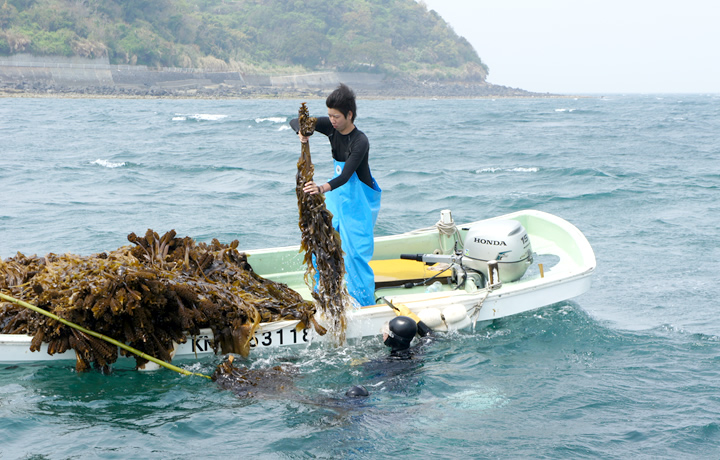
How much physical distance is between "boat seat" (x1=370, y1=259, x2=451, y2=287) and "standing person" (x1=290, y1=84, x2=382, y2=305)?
1044 millimetres

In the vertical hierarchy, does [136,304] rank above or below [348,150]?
below

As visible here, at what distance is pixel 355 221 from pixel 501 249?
1.82 m

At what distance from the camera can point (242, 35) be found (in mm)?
156750

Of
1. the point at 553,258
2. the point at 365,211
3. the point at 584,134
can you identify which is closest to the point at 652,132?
the point at 584,134

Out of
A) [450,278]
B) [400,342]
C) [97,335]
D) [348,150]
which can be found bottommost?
[400,342]

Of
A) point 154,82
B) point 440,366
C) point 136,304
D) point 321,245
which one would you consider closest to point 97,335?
point 136,304

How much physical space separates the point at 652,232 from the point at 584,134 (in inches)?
1155

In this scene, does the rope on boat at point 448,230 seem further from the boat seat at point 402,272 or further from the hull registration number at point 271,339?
the hull registration number at point 271,339

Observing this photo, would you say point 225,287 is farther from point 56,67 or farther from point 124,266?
point 56,67

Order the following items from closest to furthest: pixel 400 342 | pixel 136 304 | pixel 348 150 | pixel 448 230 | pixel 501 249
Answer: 1. pixel 136 304
2. pixel 348 150
3. pixel 400 342
4. pixel 501 249
5. pixel 448 230

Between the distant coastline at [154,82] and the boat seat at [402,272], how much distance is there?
86693mm

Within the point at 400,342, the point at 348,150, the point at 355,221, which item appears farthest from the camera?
the point at 355,221

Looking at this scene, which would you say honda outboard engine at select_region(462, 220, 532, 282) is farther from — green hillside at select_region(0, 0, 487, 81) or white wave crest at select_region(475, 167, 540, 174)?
green hillside at select_region(0, 0, 487, 81)

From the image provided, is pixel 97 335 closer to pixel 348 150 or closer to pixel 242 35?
pixel 348 150
